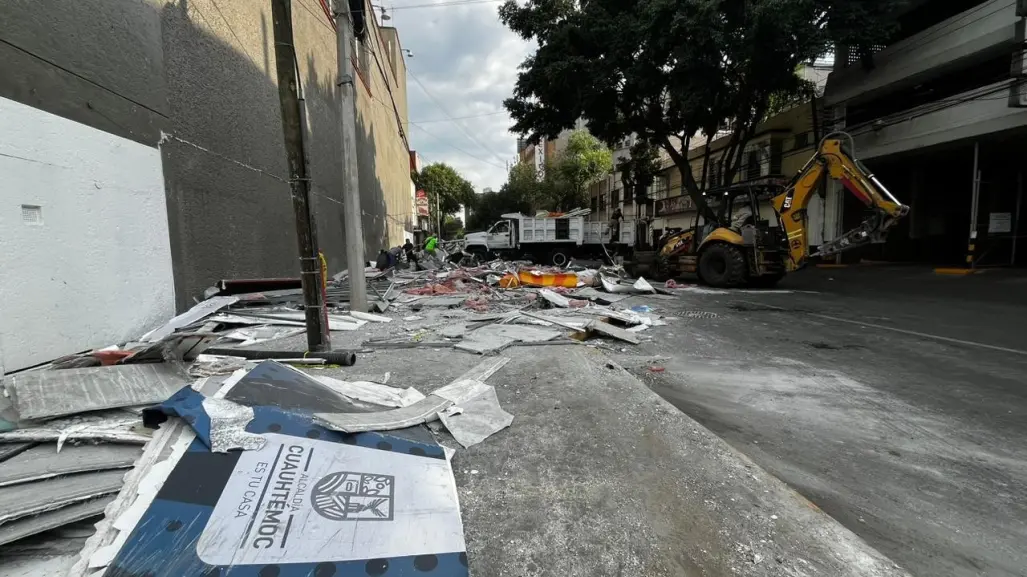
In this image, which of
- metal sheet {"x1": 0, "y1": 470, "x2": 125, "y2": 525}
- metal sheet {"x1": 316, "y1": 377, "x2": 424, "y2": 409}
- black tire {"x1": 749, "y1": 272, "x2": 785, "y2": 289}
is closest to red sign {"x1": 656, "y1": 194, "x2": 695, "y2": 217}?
black tire {"x1": 749, "y1": 272, "x2": 785, "y2": 289}

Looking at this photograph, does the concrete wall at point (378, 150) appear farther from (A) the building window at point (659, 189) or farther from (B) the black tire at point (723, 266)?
(A) the building window at point (659, 189)

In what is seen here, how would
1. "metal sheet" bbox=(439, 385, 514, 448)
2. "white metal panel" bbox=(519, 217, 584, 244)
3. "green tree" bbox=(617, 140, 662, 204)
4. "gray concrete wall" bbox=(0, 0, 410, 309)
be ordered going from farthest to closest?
"green tree" bbox=(617, 140, 662, 204) → "white metal panel" bbox=(519, 217, 584, 244) → "gray concrete wall" bbox=(0, 0, 410, 309) → "metal sheet" bbox=(439, 385, 514, 448)

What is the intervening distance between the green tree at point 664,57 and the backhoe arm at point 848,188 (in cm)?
301

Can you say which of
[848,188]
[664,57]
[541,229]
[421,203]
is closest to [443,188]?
[421,203]

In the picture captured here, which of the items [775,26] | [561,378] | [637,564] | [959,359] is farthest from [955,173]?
[637,564]

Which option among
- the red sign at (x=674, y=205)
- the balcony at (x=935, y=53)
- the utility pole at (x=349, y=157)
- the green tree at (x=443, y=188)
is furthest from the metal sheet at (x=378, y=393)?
the green tree at (x=443, y=188)

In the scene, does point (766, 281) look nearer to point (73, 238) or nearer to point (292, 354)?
point (292, 354)

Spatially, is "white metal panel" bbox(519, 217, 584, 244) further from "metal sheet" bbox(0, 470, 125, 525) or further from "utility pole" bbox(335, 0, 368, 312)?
"metal sheet" bbox(0, 470, 125, 525)

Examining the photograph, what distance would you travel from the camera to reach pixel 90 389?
9.27 ft

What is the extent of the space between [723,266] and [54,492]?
43.8ft

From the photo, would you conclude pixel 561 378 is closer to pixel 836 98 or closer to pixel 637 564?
pixel 637 564

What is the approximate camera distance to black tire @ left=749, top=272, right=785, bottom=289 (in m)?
12.4

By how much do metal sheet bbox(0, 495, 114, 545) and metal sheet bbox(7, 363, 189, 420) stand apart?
107cm

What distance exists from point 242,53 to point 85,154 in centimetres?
444
